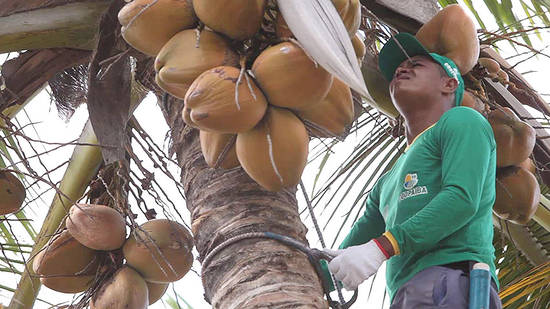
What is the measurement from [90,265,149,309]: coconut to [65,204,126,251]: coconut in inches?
3.3

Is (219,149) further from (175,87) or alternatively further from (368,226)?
(368,226)

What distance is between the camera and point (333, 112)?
5.47 ft

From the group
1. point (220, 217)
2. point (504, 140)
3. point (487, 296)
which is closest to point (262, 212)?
point (220, 217)

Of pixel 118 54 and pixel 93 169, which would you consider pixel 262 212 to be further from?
pixel 93 169

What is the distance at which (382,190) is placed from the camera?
7.40 feet

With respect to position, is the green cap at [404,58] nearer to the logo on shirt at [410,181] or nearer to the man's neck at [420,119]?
the man's neck at [420,119]

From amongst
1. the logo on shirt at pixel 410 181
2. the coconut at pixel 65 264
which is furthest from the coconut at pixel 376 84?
the coconut at pixel 65 264

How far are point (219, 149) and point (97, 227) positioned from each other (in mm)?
532

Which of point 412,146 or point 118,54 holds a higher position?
point 118,54

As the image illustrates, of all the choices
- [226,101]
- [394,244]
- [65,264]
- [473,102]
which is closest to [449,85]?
[473,102]

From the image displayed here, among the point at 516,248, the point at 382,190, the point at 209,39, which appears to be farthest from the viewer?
the point at 516,248

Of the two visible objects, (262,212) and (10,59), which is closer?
(262,212)

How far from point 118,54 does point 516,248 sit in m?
1.36

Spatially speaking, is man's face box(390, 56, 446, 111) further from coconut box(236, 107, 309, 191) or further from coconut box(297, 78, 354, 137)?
coconut box(236, 107, 309, 191)
